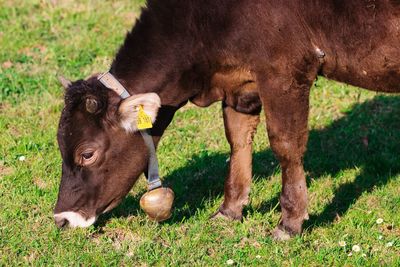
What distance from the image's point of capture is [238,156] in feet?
23.8

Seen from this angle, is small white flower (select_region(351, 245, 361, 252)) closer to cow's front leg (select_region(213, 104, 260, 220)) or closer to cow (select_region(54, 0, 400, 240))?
cow (select_region(54, 0, 400, 240))

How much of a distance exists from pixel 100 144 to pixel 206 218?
1.20 metres

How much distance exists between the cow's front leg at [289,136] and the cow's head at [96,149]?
0.91m

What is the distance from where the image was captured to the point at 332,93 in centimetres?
950

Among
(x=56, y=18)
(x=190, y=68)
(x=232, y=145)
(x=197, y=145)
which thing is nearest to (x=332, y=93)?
(x=197, y=145)

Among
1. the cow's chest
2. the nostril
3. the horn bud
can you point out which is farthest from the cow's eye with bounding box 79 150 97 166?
the cow's chest

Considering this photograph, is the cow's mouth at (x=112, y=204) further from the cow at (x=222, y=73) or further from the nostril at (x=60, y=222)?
the nostril at (x=60, y=222)

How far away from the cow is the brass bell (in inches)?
7.5

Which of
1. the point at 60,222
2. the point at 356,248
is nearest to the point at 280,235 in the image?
the point at 356,248

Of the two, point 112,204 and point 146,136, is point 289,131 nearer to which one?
point 146,136

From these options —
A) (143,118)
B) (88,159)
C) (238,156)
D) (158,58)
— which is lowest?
(238,156)

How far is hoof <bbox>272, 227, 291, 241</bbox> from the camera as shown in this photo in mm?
6613

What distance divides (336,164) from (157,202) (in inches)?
90.8

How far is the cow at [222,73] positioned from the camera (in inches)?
247
